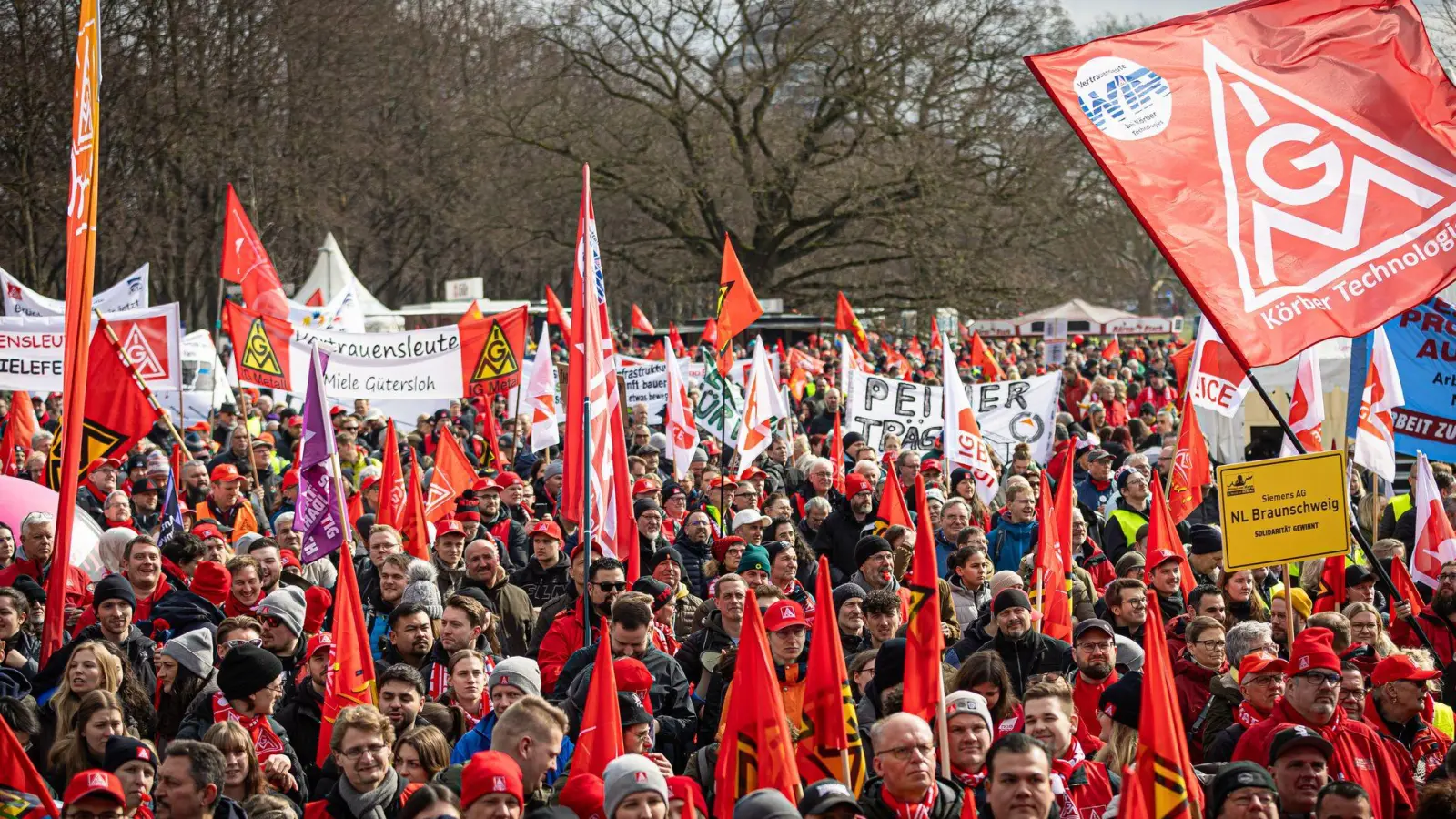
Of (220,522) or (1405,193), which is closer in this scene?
(1405,193)

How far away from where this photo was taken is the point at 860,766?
6590 millimetres

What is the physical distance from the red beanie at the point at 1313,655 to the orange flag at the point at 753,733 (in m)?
1.86

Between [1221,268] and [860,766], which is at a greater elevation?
[1221,268]

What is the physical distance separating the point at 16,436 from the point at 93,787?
12050mm

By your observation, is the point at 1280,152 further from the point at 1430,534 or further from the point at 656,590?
the point at 1430,534

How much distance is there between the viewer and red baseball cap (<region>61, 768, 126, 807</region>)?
524 cm

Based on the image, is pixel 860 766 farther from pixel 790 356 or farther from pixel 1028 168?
pixel 1028 168

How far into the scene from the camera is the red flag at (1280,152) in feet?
20.6

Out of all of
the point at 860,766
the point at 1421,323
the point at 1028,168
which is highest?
the point at 1028,168

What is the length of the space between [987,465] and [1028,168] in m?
23.4

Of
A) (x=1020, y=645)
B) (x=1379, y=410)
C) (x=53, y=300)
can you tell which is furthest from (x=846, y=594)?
(x=53, y=300)

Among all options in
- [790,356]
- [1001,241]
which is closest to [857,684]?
[790,356]

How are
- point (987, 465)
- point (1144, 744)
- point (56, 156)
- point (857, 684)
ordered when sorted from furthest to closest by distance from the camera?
1. point (56, 156)
2. point (987, 465)
3. point (857, 684)
4. point (1144, 744)

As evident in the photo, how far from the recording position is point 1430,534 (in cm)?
1062
